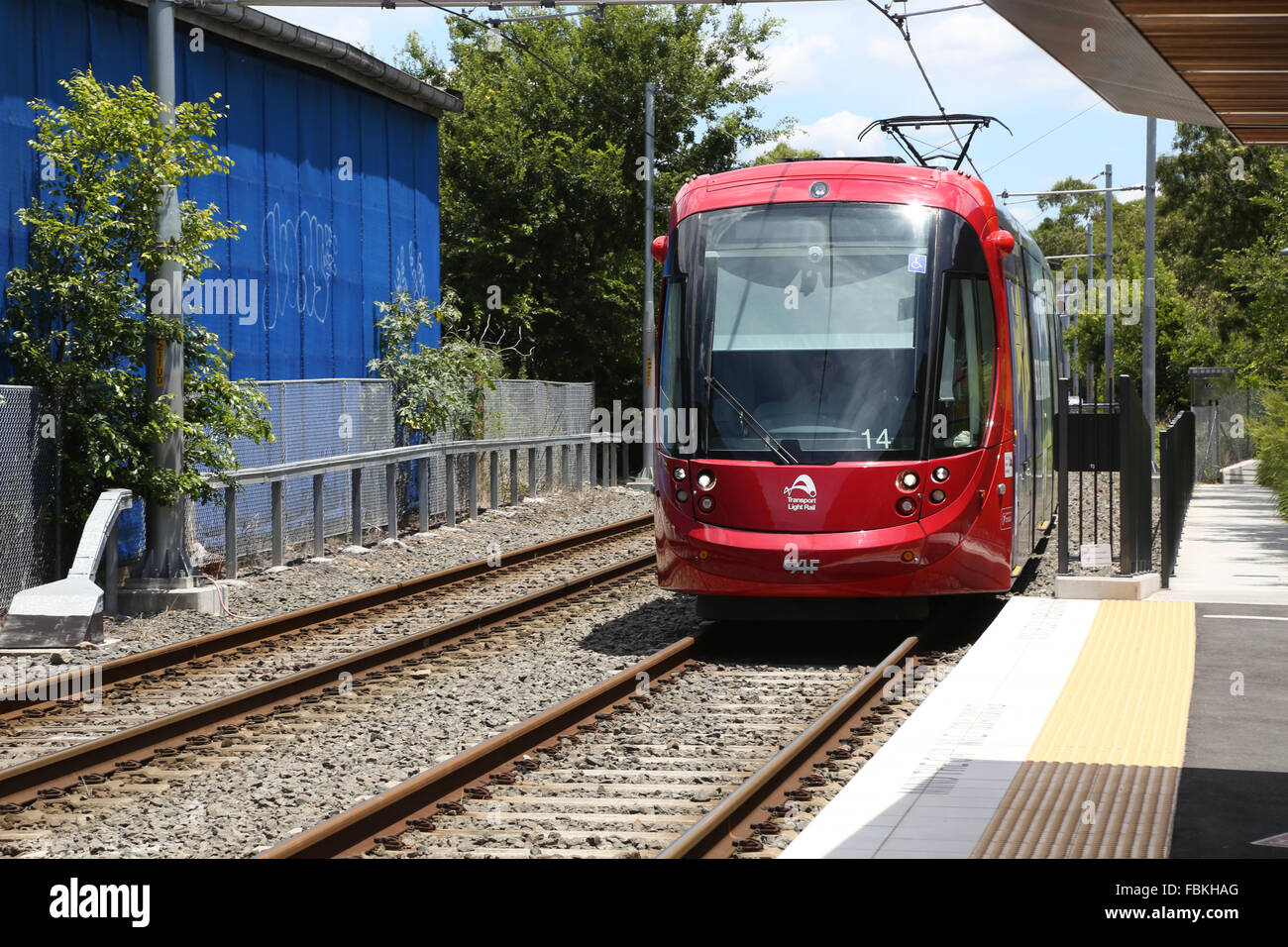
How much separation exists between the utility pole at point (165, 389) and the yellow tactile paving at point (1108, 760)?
7949 millimetres

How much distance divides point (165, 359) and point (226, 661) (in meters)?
3.72

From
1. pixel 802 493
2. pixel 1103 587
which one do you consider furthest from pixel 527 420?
pixel 802 493

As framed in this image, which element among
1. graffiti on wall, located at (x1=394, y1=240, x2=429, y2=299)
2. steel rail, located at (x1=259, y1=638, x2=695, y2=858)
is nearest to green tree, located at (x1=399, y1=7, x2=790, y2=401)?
graffiti on wall, located at (x1=394, y1=240, x2=429, y2=299)

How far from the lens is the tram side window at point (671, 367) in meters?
12.3

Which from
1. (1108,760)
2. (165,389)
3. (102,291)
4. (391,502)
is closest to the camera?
(1108,760)

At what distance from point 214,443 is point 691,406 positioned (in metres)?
5.28

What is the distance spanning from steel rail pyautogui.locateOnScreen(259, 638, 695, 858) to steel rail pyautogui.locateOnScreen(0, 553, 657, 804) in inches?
70.8

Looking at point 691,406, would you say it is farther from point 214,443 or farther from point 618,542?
point 618,542

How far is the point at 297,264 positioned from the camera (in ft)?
70.2

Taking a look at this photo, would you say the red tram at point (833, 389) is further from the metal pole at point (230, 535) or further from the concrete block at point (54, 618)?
the metal pole at point (230, 535)

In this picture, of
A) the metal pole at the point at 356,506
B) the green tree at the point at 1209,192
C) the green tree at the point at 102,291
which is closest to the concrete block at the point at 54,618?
the green tree at the point at 102,291

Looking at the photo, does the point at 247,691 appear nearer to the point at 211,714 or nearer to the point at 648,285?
the point at 211,714

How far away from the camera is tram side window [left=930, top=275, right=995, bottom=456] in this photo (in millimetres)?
11938
